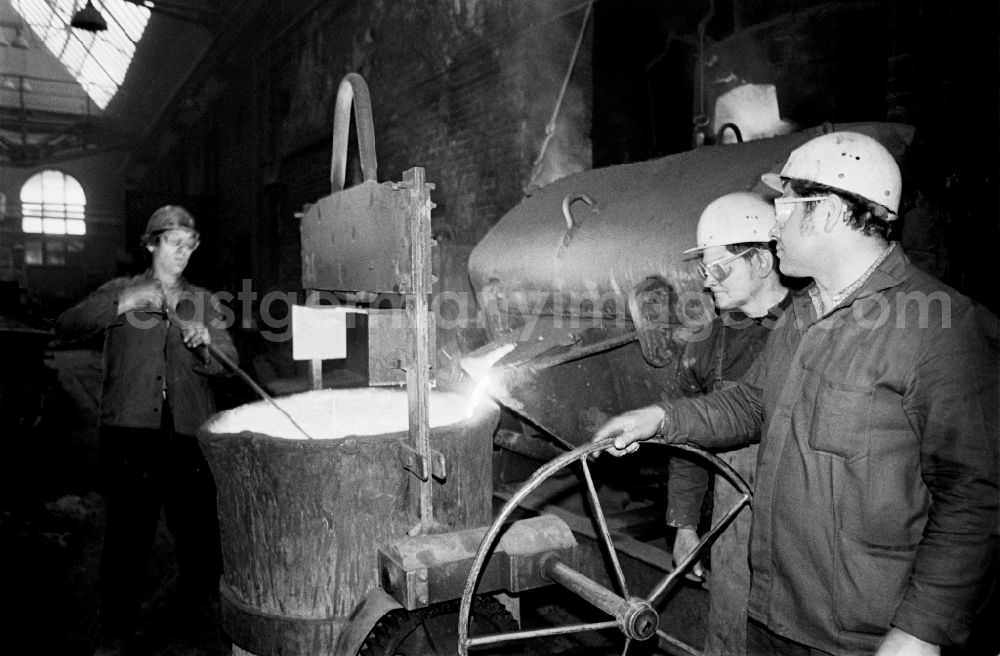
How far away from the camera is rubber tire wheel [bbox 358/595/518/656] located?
2.31 metres

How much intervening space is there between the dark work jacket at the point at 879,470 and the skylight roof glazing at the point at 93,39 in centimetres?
1595

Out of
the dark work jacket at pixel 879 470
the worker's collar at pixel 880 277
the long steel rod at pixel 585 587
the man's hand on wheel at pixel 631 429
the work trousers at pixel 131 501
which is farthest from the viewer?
the work trousers at pixel 131 501

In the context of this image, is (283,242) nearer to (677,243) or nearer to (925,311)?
(677,243)

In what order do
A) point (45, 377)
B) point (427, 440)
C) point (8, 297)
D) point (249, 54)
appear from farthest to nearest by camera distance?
1. point (249, 54)
2. point (8, 297)
3. point (45, 377)
4. point (427, 440)

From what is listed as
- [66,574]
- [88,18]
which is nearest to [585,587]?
[66,574]

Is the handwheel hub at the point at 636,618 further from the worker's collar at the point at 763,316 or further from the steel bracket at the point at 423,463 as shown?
the worker's collar at the point at 763,316

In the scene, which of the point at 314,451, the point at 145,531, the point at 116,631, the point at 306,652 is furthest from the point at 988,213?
the point at 116,631

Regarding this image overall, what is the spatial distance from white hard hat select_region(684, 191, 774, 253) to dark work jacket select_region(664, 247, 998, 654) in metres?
0.63

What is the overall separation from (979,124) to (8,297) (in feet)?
35.4

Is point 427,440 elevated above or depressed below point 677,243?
below

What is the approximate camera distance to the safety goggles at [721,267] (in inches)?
100

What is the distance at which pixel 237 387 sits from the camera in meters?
6.88

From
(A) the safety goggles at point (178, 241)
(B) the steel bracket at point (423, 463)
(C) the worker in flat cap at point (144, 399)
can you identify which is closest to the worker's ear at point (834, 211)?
(B) the steel bracket at point (423, 463)

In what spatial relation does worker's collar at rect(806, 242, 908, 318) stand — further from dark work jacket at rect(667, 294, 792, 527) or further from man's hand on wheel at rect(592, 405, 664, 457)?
dark work jacket at rect(667, 294, 792, 527)
